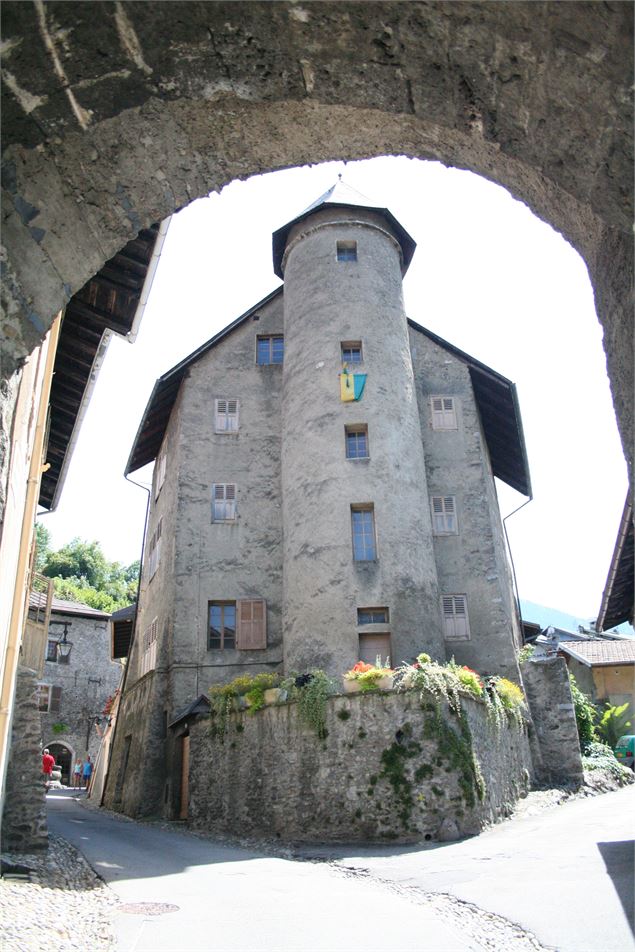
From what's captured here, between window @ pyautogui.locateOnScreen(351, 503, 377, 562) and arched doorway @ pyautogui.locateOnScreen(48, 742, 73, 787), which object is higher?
window @ pyautogui.locateOnScreen(351, 503, 377, 562)

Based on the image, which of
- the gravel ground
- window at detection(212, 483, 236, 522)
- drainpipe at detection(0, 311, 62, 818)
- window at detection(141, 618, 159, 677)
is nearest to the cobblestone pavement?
the gravel ground

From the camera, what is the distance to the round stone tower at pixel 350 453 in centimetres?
1894

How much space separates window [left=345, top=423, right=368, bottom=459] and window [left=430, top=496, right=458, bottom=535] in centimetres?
287

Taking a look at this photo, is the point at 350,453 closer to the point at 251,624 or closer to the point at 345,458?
the point at 345,458

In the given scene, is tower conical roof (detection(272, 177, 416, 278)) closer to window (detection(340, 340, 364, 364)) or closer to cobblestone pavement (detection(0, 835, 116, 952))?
window (detection(340, 340, 364, 364))

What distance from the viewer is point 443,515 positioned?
72.4 feet

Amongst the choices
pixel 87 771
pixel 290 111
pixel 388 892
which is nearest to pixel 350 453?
pixel 388 892

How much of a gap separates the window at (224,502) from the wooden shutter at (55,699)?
2466 cm

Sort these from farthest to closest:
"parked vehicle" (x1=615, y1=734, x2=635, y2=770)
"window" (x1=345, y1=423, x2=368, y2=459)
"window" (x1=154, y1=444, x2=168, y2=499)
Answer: "parked vehicle" (x1=615, y1=734, x2=635, y2=770) < "window" (x1=154, y1=444, x2=168, y2=499) < "window" (x1=345, y1=423, x2=368, y2=459)

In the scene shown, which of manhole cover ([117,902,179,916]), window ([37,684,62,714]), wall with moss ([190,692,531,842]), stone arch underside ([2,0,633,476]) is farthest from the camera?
window ([37,684,62,714])

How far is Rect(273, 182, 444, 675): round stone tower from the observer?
18938mm

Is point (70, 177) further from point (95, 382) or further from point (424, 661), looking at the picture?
point (424, 661)

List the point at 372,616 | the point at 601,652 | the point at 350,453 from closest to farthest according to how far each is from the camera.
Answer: the point at 372,616, the point at 350,453, the point at 601,652

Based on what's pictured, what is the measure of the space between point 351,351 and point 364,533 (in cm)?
555
